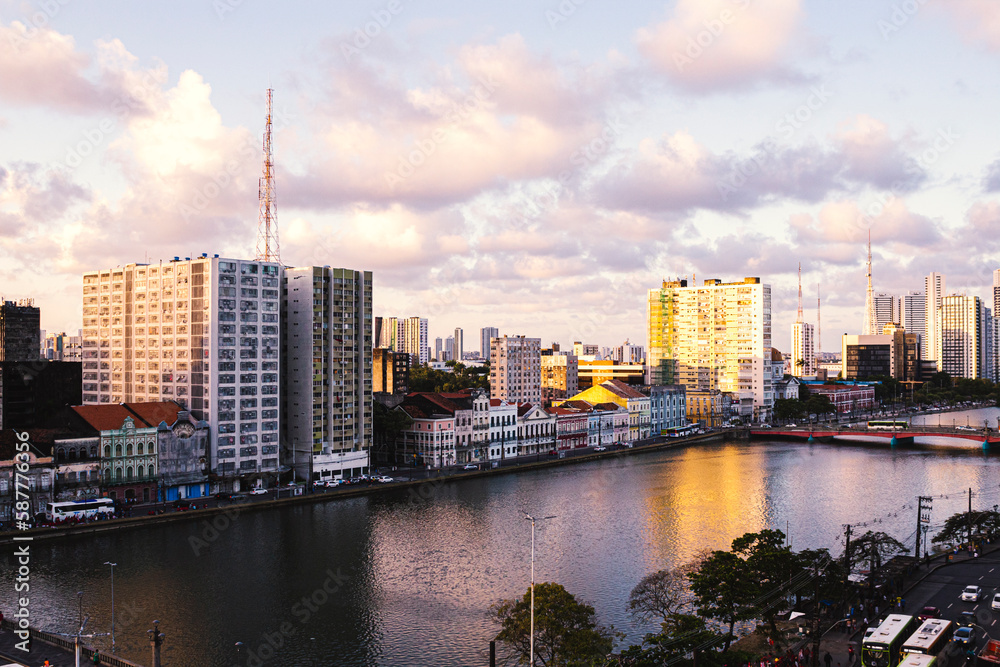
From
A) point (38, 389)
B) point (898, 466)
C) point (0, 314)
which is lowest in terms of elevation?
point (898, 466)

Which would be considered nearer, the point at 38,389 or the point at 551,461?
the point at 38,389

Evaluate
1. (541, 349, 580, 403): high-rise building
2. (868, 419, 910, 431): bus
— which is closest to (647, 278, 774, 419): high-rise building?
(541, 349, 580, 403): high-rise building

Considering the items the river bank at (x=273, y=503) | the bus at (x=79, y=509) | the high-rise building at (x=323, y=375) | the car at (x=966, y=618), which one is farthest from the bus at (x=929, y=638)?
the high-rise building at (x=323, y=375)

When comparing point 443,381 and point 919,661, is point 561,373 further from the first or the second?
point 919,661

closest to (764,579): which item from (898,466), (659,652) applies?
(659,652)

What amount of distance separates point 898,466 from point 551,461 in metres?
40.8

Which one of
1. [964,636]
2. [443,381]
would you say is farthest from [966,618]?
[443,381]

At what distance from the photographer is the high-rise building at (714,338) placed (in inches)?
6895

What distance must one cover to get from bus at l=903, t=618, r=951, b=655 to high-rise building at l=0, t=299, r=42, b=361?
10140cm

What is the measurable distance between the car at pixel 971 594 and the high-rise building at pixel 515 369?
83.0 meters

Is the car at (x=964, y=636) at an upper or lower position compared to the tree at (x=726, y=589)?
lower

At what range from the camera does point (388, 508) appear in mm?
73500

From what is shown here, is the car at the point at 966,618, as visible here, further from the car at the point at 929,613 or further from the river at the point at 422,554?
the river at the point at 422,554

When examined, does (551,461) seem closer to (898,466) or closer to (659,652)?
(898,466)
